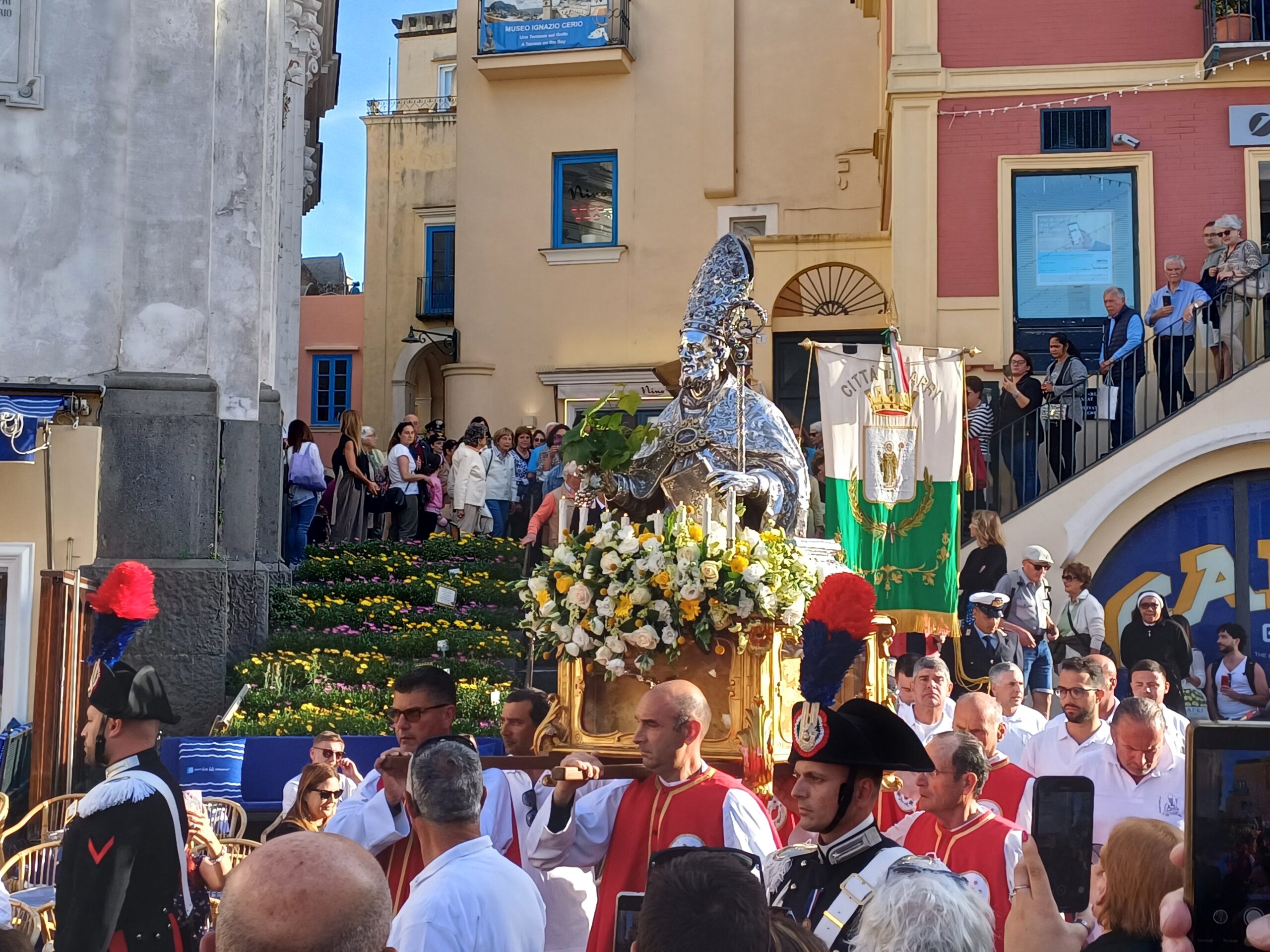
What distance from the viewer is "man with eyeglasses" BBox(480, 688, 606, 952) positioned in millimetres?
5992

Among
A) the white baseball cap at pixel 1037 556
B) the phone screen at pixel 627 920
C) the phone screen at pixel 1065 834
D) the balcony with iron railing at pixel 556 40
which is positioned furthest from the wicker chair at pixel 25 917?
the balcony with iron railing at pixel 556 40

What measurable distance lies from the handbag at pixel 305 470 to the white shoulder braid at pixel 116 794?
1245 centimetres

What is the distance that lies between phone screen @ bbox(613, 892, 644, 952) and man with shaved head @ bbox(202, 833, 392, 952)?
749 millimetres

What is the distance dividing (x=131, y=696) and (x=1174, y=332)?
12.7m

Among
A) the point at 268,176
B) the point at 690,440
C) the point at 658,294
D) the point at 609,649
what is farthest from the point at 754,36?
the point at 609,649

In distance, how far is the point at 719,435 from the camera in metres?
9.01

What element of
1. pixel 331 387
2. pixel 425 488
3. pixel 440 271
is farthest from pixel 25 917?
pixel 331 387

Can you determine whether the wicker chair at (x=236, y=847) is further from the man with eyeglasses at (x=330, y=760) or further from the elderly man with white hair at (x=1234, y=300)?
the elderly man with white hair at (x=1234, y=300)

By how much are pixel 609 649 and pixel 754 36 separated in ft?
66.8

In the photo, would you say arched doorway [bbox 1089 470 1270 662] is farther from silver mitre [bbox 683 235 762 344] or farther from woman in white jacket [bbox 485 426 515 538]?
silver mitre [bbox 683 235 762 344]

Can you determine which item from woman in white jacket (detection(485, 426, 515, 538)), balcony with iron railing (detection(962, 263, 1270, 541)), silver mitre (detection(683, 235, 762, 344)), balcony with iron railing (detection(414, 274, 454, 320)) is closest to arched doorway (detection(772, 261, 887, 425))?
woman in white jacket (detection(485, 426, 515, 538))

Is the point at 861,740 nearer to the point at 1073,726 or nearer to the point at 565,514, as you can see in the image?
the point at 1073,726

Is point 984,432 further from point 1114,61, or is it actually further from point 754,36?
point 754,36

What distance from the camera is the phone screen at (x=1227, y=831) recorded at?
9.85 ft
